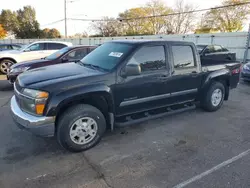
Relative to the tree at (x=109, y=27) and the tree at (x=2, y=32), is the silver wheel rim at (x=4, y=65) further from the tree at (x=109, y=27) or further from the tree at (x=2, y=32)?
the tree at (x=2, y=32)

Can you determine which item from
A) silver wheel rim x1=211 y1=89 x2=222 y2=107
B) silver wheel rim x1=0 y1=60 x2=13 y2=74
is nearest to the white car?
silver wheel rim x1=0 y1=60 x2=13 y2=74

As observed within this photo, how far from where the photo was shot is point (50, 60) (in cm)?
711

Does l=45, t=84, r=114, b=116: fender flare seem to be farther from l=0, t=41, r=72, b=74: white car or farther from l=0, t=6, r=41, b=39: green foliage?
l=0, t=6, r=41, b=39: green foliage

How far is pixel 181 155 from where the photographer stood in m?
3.25

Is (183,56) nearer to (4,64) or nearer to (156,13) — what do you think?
(4,64)

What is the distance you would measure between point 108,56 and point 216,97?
9.94 feet

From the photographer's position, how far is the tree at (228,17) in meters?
34.0

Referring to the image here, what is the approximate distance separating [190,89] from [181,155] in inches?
67.7

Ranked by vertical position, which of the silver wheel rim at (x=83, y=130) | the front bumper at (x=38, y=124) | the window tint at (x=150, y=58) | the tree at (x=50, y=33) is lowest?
the silver wheel rim at (x=83, y=130)

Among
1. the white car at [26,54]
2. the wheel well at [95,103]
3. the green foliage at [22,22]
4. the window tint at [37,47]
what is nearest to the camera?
the wheel well at [95,103]

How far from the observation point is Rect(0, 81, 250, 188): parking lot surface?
2.64 m

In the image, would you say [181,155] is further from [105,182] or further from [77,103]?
[77,103]

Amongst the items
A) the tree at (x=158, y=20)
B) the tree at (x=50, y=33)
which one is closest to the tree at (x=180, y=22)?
the tree at (x=158, y=20)

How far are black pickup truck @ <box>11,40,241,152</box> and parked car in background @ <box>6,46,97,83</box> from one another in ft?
11.0
